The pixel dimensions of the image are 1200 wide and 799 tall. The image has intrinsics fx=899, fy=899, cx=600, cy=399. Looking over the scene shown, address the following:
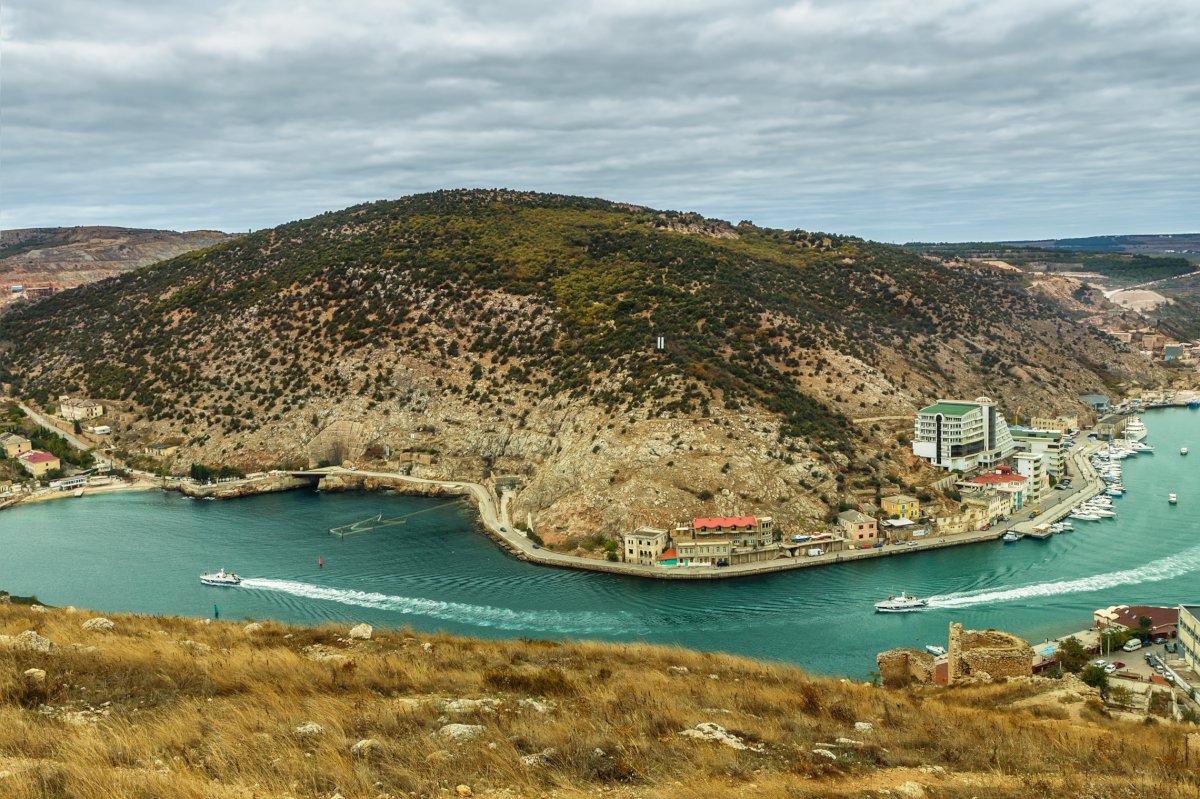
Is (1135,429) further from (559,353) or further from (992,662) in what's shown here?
(992,662)

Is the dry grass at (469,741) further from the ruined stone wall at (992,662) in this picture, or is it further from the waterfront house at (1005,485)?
the waterfront house at (1005,485)

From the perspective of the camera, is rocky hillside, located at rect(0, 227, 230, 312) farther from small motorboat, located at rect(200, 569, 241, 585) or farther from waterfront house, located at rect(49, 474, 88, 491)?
small motorboat, located at rect(200, 569, 241, 585)

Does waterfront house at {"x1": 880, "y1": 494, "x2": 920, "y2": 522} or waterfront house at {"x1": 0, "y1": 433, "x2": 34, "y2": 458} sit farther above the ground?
waterfront house at {"x1": 0, "y1": 433, "x2": 34, "y2": 458}

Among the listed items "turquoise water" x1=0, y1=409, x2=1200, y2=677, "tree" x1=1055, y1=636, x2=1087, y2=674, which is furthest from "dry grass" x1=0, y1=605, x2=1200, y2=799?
"turquoise water" x1=0, y1=409, x2=1200, y2=677

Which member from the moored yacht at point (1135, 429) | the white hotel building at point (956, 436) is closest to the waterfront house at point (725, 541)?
the white hotel building at point (956, 436)

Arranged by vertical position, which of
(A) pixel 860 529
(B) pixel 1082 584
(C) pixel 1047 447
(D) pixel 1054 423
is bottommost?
(B) pixel 1082 584

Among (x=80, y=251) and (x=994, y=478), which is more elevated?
(x=80, y=251)

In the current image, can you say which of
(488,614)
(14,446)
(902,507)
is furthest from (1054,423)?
(14,446)
